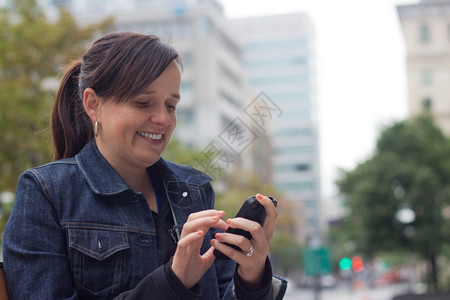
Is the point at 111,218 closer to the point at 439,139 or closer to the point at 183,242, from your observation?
the point at 183,242

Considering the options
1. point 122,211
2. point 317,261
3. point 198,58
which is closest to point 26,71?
point 317,261

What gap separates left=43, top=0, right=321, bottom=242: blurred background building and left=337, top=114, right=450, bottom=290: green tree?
7.61 feet

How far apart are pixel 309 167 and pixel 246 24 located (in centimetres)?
2332

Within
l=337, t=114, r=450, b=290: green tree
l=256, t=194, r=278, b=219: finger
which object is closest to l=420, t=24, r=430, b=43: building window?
l=337, t=114, r=450, b=290: green tree

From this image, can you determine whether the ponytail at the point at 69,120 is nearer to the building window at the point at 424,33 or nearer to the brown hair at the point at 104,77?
the brown hair at the point at 104,77

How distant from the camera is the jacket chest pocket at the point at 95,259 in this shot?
177cm

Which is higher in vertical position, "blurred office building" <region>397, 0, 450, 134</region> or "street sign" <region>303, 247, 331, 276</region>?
"blurred office building" <region>397, 0, 450, 134</region>

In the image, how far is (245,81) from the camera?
77.8 meters

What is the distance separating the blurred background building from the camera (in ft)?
11.9

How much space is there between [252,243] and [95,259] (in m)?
0.40

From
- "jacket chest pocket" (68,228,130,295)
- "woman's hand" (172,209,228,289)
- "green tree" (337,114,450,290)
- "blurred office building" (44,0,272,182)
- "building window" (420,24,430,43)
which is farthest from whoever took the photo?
"blurred office building" (44,0,272,182)

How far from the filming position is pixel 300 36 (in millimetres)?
98375

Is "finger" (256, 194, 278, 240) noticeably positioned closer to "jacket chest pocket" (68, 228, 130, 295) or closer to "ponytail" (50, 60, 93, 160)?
"jacket chest pocket" (68, 228, 130, 295)

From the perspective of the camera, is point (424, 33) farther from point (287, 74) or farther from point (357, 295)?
point (287, 74)
